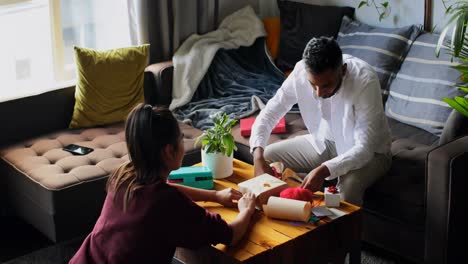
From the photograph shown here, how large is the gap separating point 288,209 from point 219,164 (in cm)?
47

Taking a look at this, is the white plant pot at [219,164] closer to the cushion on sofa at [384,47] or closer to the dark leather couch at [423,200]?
the dark leather couch at [423,200]

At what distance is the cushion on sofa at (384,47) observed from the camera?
11.8ft

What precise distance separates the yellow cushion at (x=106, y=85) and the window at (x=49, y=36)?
173mm

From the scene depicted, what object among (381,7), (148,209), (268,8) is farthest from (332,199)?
(268,8)

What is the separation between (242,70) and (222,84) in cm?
14

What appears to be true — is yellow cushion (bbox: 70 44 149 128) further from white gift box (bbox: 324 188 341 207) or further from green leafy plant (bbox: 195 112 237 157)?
white gift box (bbox: 324 188 341 207)

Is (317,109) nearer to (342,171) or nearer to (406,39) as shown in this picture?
(342,171)

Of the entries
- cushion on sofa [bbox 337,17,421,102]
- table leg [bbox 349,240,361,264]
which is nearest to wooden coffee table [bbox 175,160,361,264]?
table leg [bbox 349,240,361,264]

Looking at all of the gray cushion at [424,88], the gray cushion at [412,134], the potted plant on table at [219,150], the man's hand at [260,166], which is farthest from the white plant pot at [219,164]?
the gray cushion at [424,88]

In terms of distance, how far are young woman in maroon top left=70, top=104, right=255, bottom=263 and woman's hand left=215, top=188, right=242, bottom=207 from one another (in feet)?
1.20

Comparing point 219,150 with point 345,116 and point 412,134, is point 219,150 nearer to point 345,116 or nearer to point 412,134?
point 345,116

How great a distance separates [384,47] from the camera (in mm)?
3625

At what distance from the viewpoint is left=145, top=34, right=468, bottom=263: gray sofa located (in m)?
2.69

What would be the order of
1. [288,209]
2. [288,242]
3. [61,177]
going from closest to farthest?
[288,242] < [288,209] < [61,177]
